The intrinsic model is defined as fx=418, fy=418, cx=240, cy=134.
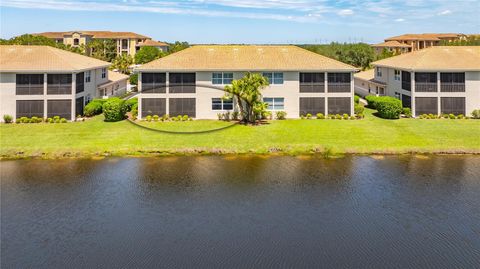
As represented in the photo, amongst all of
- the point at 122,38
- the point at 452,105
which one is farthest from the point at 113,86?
the point at 122,38

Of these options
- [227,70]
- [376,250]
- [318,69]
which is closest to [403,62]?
[318,69]

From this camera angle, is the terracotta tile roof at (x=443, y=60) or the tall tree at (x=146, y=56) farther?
the tall tree at (x=146, y=56)

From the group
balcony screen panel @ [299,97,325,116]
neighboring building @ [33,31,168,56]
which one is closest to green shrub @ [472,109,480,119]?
balcony screen panel @ [299,97,325,116]

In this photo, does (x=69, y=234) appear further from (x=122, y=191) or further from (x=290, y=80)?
(x=290, y=80)

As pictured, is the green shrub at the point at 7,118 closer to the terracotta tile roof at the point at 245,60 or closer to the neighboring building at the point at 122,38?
the terracotta tile roof at the point at 245,60

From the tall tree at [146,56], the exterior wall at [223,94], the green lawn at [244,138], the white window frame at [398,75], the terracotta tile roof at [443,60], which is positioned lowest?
the green lawn at [244,138]

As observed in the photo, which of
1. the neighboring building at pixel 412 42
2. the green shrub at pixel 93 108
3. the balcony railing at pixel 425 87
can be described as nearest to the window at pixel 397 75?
the balcony railing at pixel 425 87

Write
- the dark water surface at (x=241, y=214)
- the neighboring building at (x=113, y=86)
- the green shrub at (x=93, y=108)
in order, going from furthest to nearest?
the neighboring building at (x=113, y=86), the green shrub at (x=93, y=108), the dark water surface at (x=241, y=214)
